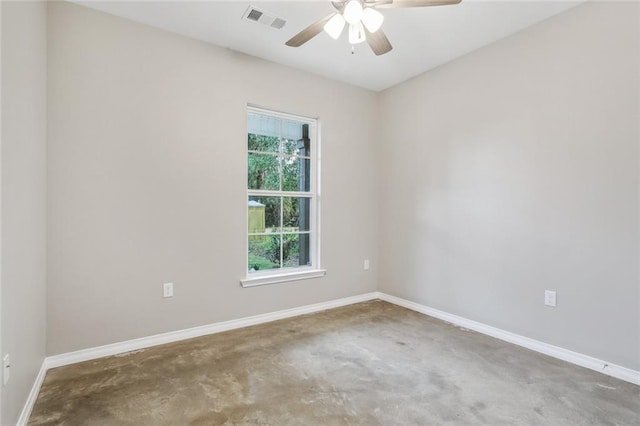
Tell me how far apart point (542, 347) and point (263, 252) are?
2559mm

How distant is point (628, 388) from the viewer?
2.02 metres

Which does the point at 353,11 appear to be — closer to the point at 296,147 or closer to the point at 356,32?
the point at 356,32

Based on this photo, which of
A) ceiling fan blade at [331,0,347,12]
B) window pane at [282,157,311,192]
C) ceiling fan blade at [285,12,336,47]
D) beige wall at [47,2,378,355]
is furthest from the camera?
window pane at [282,157,311,192]

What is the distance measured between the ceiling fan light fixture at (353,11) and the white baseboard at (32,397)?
107 inches

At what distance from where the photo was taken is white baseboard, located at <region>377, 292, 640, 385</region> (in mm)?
2141

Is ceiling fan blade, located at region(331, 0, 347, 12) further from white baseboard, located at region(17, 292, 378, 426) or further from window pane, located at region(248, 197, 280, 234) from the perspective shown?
white baseboard, located at region(17, 292, 378, 426)

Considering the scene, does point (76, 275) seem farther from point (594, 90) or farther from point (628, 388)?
point (594, 90)

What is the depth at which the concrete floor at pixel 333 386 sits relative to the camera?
5.72 ft

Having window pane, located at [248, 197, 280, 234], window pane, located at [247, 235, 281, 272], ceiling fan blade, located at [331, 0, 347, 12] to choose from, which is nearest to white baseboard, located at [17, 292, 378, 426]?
window pane, located at [247, 235, 281, 272]

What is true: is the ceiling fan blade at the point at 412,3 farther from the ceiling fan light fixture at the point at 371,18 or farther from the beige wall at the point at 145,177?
the beige wall at the point at 145,177

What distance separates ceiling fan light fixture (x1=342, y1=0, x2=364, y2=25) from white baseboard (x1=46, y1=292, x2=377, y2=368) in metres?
2.63

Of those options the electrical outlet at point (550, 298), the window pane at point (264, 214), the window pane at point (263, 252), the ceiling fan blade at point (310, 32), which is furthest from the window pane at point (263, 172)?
the electrical outlet at point (550, 298)

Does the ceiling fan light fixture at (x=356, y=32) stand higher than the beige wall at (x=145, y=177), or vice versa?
the ceiling fan light fixture at (x=356, y=32)

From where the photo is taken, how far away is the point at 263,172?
331 cm
